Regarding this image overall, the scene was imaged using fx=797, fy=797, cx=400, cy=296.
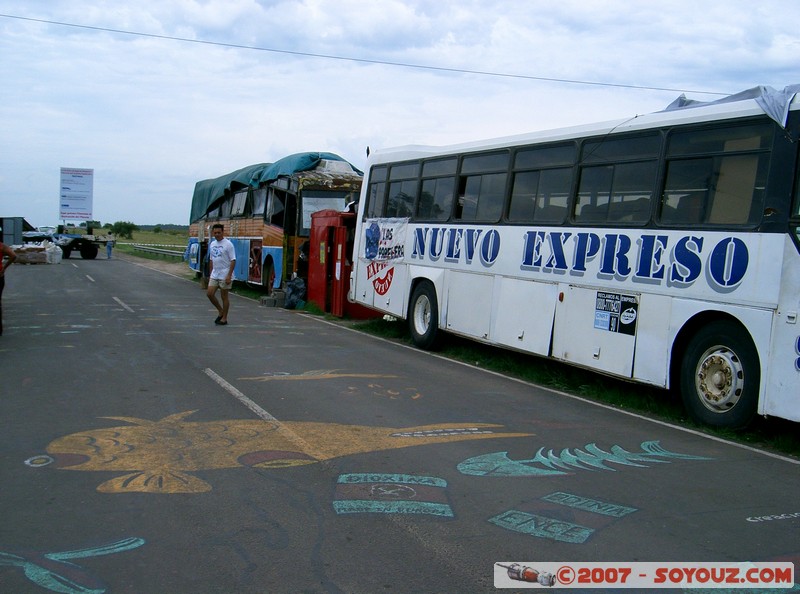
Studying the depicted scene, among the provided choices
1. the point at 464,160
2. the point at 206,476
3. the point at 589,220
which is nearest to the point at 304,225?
the point at 464,160

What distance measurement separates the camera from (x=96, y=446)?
689 cm

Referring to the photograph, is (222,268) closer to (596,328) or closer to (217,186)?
(596,328)

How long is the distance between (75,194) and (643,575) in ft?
184

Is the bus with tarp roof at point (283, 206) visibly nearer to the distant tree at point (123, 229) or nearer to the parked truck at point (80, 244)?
the parked truck at point (80, 244)

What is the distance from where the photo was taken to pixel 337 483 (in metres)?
6.04

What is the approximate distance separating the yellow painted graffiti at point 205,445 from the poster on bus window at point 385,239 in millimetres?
7659

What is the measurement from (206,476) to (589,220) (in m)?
6.47

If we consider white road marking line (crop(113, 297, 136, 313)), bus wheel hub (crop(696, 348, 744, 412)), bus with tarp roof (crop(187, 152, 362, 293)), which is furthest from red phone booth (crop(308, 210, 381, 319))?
bus wheel hub (crop(696, 348, 744, 412))

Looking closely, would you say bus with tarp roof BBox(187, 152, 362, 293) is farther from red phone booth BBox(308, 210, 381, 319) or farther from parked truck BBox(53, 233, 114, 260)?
parked truck BBox(53, 233, 114, 260)

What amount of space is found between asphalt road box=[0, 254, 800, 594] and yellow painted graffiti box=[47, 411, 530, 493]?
0.03m

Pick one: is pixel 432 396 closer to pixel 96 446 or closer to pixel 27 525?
pixel 96 446

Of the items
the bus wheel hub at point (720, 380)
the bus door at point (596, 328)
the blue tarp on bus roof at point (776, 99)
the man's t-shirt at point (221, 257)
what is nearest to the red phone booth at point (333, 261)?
the man's t-shirt at point (221, 257)

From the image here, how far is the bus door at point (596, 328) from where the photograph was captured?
9789mm

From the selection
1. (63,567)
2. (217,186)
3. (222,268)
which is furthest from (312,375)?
(217,186)
